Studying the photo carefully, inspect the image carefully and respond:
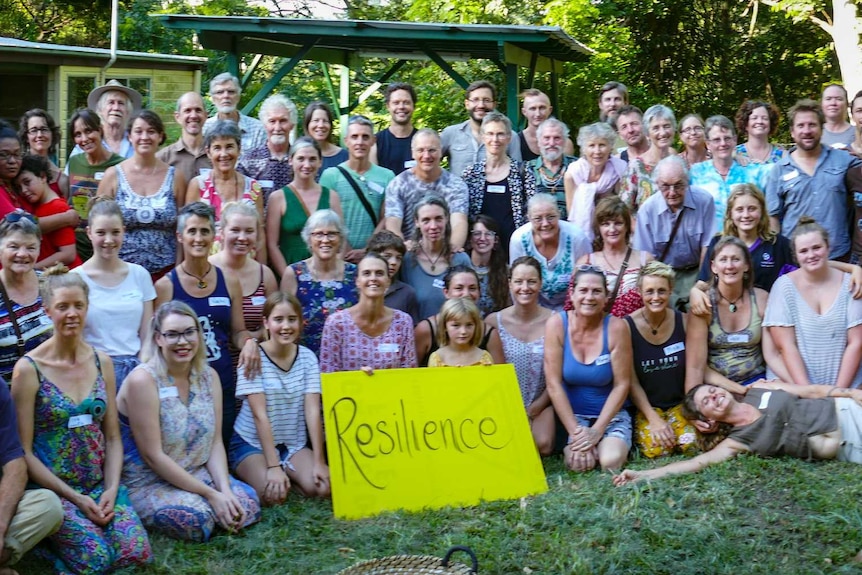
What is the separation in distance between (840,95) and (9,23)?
20813mm

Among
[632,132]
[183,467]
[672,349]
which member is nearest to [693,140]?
[632,132]

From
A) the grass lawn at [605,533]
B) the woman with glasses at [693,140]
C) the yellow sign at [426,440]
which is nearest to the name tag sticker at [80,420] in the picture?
the grass lawn at [605,533]

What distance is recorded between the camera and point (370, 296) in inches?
239

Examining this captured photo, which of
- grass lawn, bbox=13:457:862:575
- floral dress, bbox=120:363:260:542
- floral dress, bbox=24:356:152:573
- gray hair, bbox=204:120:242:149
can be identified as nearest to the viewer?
floral dress, bbox=24:356:152:573

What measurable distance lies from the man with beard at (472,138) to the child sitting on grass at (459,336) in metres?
1.79

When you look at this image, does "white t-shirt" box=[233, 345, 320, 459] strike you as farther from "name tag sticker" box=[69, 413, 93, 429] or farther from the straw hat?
the straw hat

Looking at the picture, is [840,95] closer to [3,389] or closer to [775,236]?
[775,236]

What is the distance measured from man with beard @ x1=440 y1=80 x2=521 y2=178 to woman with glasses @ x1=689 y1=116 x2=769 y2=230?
4.57 ft

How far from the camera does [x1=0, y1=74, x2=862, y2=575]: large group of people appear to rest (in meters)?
5.09

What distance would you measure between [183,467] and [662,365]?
2.96 m

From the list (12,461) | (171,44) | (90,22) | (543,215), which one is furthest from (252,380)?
(90,22)

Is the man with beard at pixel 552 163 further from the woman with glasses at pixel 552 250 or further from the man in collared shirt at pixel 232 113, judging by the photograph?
Answer: the man in collared shirt at pixel 232 113

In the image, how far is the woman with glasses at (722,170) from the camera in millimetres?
7352

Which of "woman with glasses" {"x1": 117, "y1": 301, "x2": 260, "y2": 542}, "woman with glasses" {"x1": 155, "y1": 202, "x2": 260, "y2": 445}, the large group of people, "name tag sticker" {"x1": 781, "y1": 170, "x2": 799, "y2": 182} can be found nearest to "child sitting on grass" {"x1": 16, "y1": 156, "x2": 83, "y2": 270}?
the large group of people
